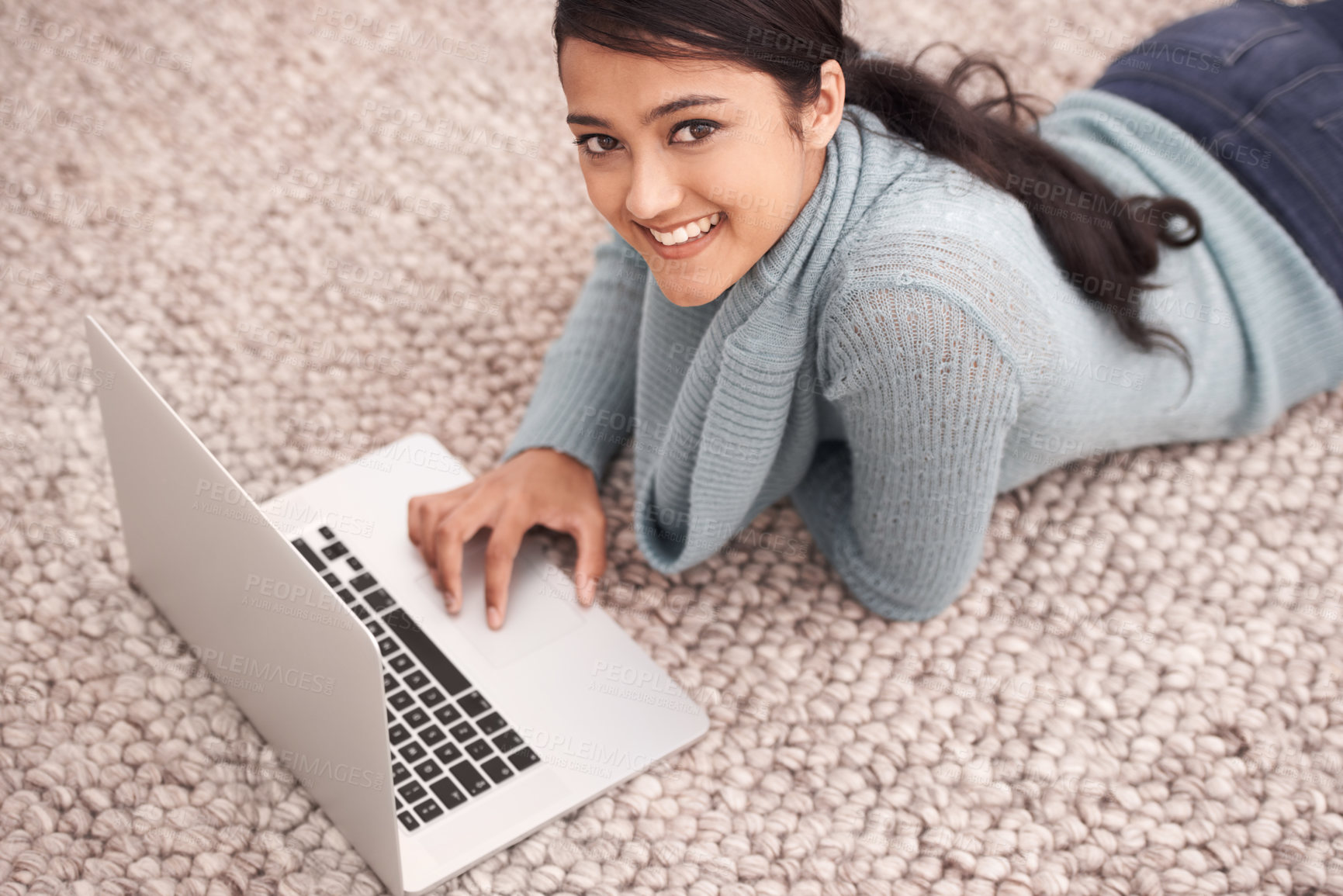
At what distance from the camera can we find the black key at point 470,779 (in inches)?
38.0

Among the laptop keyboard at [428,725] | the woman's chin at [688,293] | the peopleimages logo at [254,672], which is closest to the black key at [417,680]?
the laptop keyboard at [428,725]

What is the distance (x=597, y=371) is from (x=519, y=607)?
0.26 meters

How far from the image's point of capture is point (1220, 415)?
124cm

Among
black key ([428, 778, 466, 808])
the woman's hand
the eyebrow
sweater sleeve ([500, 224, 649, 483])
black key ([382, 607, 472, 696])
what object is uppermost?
the eyebrow

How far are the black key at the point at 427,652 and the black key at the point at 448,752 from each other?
0.16 ft

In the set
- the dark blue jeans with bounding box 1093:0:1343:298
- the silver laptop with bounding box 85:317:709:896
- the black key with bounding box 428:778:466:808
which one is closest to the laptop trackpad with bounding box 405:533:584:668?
the silver laptop with bounding box 85:317:709:896

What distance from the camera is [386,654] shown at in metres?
1.02

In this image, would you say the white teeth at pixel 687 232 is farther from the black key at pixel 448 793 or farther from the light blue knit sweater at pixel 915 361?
the black key at pixel 448 793

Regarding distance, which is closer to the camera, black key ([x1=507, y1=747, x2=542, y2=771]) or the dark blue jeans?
black key ([x1=507, y1=747, x2=542, y2=771])

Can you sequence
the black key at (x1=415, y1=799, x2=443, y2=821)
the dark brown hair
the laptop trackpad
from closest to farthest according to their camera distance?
the dark brown hair < the black key at (x1=415, y1=799, x2=443, y2=821) < the laptop trackpad

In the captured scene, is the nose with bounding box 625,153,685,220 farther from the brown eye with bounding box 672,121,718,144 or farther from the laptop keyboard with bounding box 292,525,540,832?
the laptop keyboard with bounding box 292,525,540,832

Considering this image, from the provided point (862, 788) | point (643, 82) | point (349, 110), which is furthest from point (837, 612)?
point (349, 110)

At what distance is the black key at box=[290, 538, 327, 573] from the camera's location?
1071mm

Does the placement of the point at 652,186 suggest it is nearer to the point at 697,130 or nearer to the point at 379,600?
the point at 697,130
